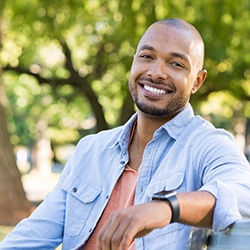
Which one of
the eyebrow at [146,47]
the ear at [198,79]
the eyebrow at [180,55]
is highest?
the eyebrow at [146,47]

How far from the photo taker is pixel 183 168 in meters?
2.65

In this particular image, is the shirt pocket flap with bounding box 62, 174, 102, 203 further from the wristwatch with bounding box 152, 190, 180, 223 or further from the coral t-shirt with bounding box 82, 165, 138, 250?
the wristwatch with bounding box 152, 190, 180, 223

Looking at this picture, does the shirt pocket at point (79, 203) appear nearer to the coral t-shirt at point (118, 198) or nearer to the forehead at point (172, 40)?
the coral t-shirt at point (118, 198)

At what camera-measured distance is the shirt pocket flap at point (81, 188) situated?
9.59ft

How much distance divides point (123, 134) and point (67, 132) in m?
46.0

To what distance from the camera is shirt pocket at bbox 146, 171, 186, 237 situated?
2.56 m

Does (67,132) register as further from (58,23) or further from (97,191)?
(97,191)

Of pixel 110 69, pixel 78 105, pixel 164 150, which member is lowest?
pixel 78 105

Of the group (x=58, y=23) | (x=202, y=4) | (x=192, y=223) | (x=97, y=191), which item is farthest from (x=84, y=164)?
(x=58, y=23)

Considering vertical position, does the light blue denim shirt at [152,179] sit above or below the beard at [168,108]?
below

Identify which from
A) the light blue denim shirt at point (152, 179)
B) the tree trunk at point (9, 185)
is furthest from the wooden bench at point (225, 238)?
the tree trunk at point (9, 185)

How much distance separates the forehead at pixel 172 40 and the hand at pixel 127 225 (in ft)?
2.80

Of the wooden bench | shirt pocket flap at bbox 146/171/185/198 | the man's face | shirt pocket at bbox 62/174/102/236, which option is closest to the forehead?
the man's face

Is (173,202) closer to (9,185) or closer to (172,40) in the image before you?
(172,40)
